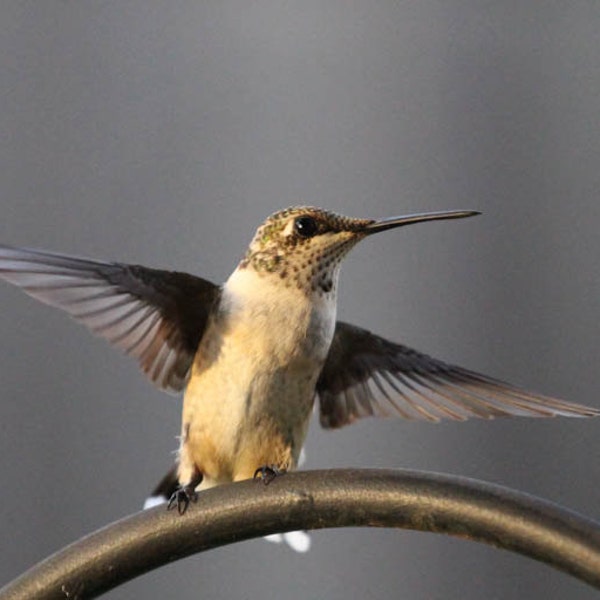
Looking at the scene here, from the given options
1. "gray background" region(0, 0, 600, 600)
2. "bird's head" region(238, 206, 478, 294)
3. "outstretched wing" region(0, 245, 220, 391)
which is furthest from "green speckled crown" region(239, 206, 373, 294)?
"gray background" region(0, 0, 600, 600)

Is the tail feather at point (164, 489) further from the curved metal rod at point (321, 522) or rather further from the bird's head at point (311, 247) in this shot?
the curved metal rod at point (321, 522)

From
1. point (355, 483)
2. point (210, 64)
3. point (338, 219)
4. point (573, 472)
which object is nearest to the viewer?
point (355, 483)

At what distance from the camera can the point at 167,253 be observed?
482 cm

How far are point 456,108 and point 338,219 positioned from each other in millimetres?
2809

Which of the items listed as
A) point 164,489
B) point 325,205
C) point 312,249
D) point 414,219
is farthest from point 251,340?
point 325,205

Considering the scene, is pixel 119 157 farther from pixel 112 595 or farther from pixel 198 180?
pixel 112 595

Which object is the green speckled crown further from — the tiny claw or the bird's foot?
the tiny claw

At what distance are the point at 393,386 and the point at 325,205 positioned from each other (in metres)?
2.20

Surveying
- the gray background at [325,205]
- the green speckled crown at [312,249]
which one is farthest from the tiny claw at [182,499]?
the gray background at [325,205]

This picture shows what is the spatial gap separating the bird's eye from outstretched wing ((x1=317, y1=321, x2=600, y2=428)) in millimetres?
347

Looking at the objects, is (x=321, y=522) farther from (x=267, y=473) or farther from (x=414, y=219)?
(x=414, y=219)

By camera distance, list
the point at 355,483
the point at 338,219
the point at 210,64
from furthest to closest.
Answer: the point at 210,64 → the point at 338,219 → the point at 355,483

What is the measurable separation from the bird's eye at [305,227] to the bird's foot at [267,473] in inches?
19.0

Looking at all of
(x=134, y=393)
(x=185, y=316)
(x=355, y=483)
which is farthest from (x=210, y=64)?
(x=355, y=483)
